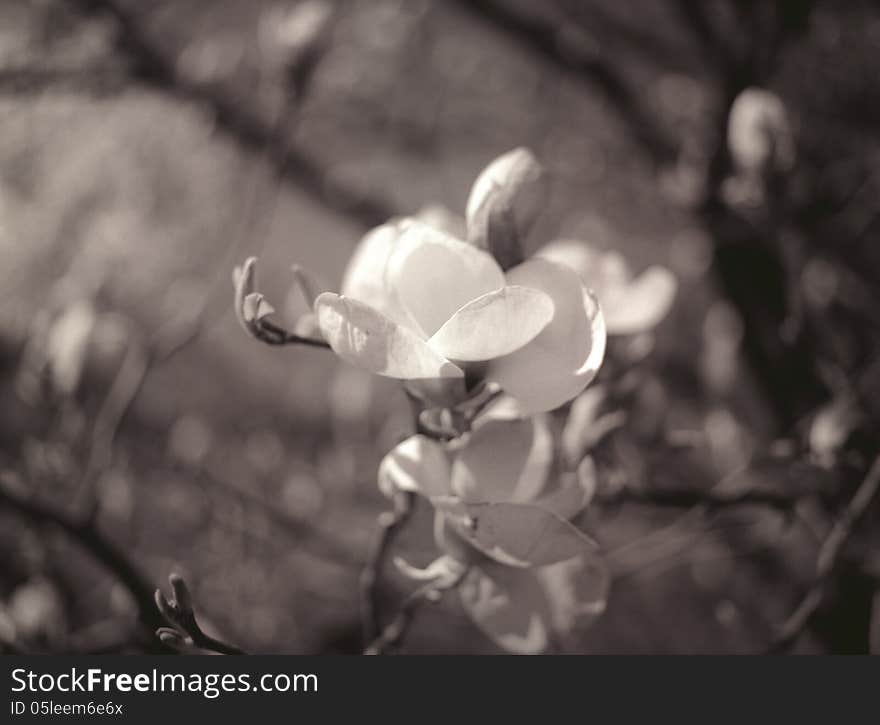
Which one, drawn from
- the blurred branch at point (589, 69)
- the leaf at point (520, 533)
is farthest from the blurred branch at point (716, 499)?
the blurred branch at point (589, 69)

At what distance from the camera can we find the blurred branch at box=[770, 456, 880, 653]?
534mm

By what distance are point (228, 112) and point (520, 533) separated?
115 cm

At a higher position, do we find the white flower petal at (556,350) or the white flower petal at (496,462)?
the white flower petal at (556,350)

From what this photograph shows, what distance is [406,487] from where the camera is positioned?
46 cm

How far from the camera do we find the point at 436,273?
43cm

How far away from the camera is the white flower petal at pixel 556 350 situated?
0.42 meters

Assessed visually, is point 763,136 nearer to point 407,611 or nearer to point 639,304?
point 639,304

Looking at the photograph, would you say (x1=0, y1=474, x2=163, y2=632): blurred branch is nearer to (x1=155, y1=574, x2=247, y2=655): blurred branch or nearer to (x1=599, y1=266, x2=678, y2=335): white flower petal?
(x1=155, y1=574, x2=247, y2=655): blurred branch

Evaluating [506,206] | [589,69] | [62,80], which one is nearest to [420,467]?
[506,206]

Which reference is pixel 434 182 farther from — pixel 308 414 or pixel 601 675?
pixel 601 675

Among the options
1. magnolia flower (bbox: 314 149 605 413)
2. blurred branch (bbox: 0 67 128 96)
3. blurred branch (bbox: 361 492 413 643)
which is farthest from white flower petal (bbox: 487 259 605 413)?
blurred branch (bbox: 0 67 128 96)

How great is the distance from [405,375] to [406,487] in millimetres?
83

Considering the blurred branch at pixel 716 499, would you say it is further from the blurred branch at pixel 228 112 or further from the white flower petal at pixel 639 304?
the blurred branch at pixel 228 112

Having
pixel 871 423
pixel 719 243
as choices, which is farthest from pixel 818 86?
pixel 871 423
